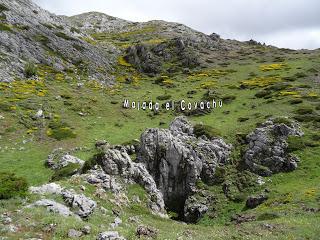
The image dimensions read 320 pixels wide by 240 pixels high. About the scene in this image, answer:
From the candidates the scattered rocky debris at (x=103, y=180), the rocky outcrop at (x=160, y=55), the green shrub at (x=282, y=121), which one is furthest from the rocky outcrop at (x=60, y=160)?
the rocky outcrop at (x=160, y=55)

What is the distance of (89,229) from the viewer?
23844 millimetres

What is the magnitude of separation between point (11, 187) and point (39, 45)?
75837 millimetres

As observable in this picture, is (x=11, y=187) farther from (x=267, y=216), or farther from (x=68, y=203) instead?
(x=267, y=216)

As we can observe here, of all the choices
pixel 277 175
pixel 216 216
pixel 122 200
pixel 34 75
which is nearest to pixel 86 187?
pixel 122 200

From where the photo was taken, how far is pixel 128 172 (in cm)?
3897

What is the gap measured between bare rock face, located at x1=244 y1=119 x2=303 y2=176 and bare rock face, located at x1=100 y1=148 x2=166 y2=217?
52.9 ft

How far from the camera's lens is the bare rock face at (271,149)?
49.0m

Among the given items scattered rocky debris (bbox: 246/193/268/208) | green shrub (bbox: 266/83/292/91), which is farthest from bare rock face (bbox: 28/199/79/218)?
green shrub (bbox: 266/83/292/91)

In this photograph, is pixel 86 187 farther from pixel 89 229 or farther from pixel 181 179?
pixel 181 179

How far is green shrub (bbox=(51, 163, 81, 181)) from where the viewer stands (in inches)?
1540

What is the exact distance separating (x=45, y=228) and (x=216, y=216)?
2467 cm

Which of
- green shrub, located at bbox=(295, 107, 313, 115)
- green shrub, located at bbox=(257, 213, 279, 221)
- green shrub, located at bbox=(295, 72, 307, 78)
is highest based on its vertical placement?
green shrub, located at bbox=(295, 72, 307, 78)

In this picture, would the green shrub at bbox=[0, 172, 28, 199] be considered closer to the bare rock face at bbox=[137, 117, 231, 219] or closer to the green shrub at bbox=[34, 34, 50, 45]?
the bare rock face at bbox=[137, 117, 231, 219]

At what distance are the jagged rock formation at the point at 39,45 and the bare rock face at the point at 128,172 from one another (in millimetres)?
46059
